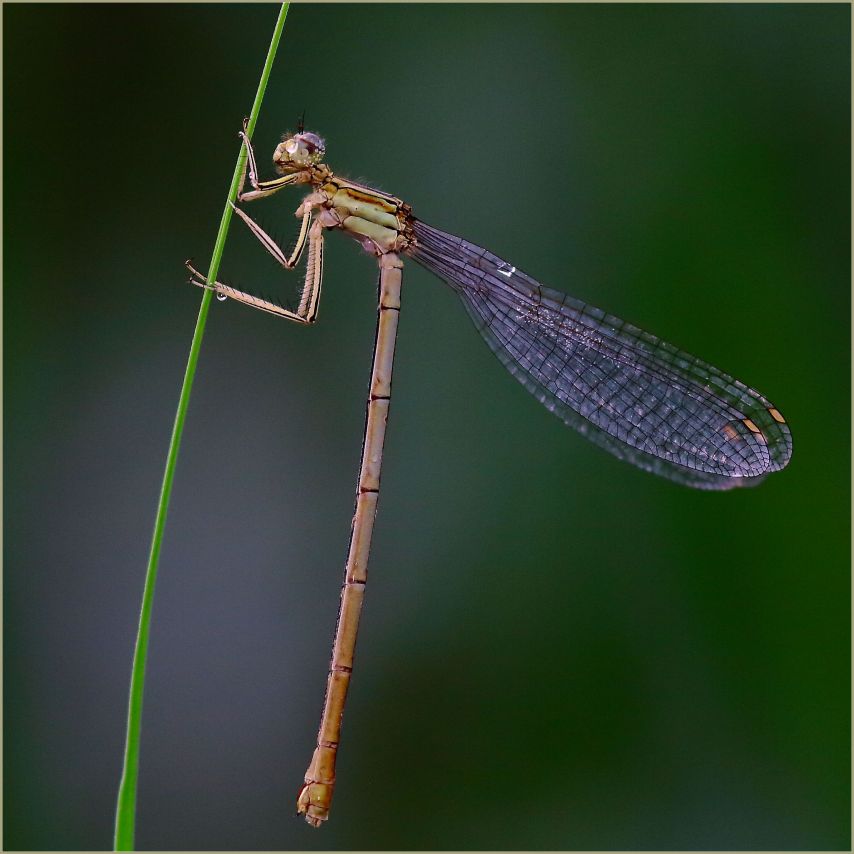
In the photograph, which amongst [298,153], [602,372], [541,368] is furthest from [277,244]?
[602,372]

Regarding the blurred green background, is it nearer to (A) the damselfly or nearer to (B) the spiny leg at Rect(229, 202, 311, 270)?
(A) the damselfly

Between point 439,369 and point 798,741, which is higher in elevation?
point 439,369

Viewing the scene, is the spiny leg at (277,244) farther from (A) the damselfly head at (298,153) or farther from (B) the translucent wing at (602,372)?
(B) the translucent wing at (602,372)

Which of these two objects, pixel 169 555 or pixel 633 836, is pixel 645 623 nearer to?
pixel 633 836

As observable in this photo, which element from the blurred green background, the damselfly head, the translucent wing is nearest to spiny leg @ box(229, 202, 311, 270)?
the damselfly head

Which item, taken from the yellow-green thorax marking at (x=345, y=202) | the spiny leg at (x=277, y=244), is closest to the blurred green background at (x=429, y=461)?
the yellow-green thorax marking at (x=345, y=202)

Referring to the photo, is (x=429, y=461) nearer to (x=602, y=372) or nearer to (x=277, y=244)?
(x=602, y=372)

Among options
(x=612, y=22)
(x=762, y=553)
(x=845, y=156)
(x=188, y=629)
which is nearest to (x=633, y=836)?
(x=762, y=553)
